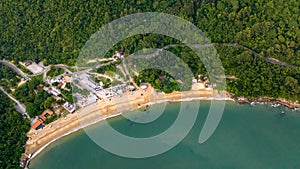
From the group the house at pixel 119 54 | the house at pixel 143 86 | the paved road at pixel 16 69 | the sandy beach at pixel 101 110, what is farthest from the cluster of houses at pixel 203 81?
the paved road at pixel 16 69

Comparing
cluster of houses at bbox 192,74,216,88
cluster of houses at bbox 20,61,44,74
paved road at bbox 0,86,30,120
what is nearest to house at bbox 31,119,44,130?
paved road at bbox 0,86,30,120

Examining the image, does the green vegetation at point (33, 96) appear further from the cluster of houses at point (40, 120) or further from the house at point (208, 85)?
the house at point (208, 85)

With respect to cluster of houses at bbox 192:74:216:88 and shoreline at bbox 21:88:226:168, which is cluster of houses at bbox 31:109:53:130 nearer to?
shoreline at bbox 21:88:226:168

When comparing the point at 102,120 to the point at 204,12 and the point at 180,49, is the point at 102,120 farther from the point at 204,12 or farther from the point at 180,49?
the point at 204,12

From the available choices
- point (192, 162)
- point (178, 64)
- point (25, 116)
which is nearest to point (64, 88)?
point (25, 116)

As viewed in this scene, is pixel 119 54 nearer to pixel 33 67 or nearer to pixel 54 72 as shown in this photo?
pixel 54 72
